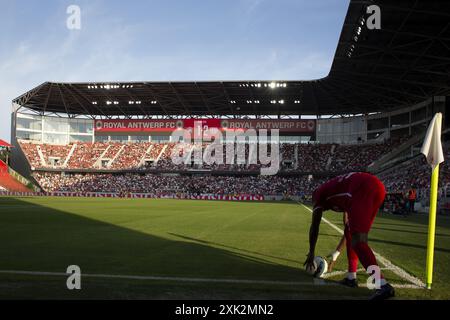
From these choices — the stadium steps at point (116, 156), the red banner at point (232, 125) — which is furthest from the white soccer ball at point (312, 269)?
the stadium steps at point (116, 156)

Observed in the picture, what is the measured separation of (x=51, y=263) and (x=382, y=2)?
1030 inches

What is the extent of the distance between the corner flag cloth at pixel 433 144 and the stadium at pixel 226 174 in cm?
191

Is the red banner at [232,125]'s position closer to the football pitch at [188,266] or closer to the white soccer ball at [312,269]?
the football pitch at [188,266]

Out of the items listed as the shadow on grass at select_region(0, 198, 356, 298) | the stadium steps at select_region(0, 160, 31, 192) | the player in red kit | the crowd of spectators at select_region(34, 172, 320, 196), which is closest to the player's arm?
the player in red kit

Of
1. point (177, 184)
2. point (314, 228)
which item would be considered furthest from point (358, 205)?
point (177, 184)

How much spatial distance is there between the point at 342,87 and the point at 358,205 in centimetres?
5005

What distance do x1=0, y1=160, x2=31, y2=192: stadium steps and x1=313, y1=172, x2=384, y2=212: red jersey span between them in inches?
2642

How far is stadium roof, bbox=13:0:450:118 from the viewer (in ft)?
97.9

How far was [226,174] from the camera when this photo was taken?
68.9 metres

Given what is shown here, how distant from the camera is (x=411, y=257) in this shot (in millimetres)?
8961

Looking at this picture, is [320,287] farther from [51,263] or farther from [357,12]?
[357,12]

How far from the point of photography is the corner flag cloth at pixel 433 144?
20.2ft

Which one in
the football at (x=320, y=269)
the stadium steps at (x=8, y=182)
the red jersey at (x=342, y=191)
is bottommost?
the stadium steps at (x=8, y=182)

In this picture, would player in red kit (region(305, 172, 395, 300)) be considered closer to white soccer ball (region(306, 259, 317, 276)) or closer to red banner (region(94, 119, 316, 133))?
white soccer ball (region(306, 259, 317, 276))
